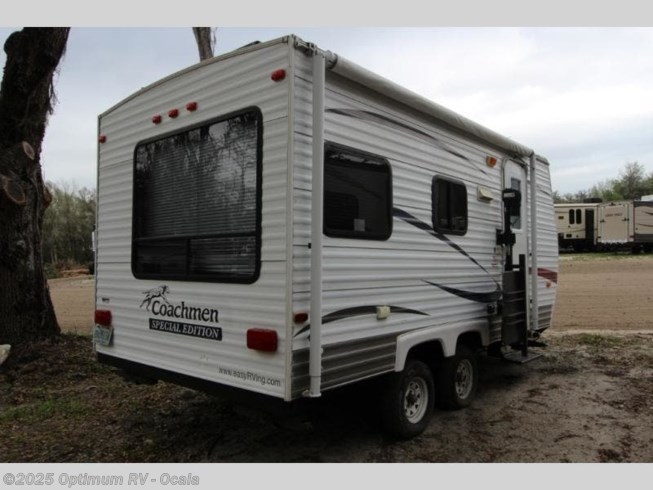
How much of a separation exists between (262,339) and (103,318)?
2.10 metres

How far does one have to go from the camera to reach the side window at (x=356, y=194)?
3604mm

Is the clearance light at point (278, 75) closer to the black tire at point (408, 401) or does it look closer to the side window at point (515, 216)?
the black tire at point (408, 401)

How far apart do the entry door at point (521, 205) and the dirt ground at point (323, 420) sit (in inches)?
60.4

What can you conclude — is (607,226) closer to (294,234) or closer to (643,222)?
(643,222)

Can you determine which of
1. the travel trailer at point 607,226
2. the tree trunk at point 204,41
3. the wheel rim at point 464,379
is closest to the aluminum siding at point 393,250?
the wheel rim at point 464,379

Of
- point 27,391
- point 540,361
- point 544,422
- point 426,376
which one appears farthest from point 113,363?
point 540,361

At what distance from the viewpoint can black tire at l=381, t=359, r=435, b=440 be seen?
4086mm

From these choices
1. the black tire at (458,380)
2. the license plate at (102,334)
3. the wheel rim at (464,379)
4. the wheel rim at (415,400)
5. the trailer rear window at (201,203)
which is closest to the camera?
the trailer rear window at (201,203)

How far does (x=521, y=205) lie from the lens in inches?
249

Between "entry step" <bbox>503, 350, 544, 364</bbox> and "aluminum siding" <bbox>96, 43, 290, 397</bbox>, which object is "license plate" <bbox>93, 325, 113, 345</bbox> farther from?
"entry step" <bbox>503, 350, 544, 364</bbox>

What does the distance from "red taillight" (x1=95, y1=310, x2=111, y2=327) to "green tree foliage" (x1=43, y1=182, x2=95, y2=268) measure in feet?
98.1

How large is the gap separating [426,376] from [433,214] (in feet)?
4.51

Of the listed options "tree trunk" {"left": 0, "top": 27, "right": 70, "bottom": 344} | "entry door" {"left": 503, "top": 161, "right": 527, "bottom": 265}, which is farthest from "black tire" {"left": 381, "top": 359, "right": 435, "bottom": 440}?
"tree trunk" {"left": 0, "top": 27, "right": 70, "bottom": 344}

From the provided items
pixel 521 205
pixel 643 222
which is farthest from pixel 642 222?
pixel 521 205
